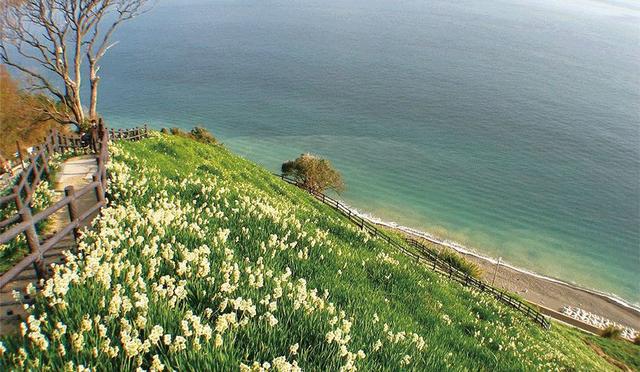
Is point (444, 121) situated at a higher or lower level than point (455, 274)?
higher

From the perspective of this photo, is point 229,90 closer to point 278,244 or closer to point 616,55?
point 278,244

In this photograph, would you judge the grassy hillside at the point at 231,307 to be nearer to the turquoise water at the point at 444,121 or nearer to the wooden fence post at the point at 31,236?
the wooden fence post at the point at 31,236

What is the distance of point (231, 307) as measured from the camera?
5527mm

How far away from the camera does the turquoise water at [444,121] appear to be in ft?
197

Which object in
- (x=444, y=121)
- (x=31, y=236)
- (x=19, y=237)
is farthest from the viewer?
(x=444, y=121)

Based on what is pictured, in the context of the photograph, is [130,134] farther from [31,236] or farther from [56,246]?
[31,236]

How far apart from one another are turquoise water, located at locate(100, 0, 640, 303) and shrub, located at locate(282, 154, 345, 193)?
1339cm

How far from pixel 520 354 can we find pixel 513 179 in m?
69.8

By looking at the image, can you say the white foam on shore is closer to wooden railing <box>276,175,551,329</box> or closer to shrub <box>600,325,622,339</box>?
wooden railing <box>276,175,551,329</box>

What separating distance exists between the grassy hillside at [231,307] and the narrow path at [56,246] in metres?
0.64

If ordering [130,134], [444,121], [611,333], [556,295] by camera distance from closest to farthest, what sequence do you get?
[130,134] < [611,333] < [556,295] < [444,121]

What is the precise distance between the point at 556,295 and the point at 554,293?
0.35 m

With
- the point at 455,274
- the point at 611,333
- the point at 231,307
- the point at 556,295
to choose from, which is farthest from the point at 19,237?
the point at 556,295

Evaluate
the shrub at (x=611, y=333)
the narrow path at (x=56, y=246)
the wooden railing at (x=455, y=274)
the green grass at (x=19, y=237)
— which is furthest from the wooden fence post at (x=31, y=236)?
the shrub at (x=611, y=333)
